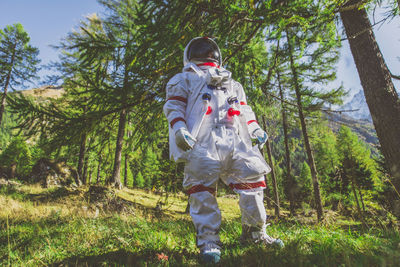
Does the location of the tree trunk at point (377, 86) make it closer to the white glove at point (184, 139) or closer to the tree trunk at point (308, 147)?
the white glove at point (184, 139)

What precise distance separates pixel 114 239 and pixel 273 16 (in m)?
3.70

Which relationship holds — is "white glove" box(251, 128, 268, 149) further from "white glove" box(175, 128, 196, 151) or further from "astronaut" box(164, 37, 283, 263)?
"white glove" box(175, 128, 196, 151)

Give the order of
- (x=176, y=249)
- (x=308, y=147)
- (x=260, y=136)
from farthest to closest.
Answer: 1. (x=308, y=147)
2. (x=260, y=136)
3. (x=176, y=249)

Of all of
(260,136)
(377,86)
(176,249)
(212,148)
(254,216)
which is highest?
(377,86)

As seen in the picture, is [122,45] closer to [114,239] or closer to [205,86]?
[205,86]

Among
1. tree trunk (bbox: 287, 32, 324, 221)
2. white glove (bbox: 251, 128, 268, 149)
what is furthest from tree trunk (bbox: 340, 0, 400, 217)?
tree trunk (bbox: 287, 32, 324, 221)

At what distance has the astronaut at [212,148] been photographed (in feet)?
6.95

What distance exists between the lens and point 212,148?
2.24 meters

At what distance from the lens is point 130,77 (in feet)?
13.3

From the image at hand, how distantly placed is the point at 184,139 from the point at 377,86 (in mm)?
3648

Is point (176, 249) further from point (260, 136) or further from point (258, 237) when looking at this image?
point (260, 136)

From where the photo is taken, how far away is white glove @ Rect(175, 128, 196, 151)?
2.15 metres

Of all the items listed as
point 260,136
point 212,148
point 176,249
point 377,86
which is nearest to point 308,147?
point 377,86

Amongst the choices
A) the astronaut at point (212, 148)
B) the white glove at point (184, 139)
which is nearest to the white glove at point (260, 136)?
the astronaut at point (212, 148)
